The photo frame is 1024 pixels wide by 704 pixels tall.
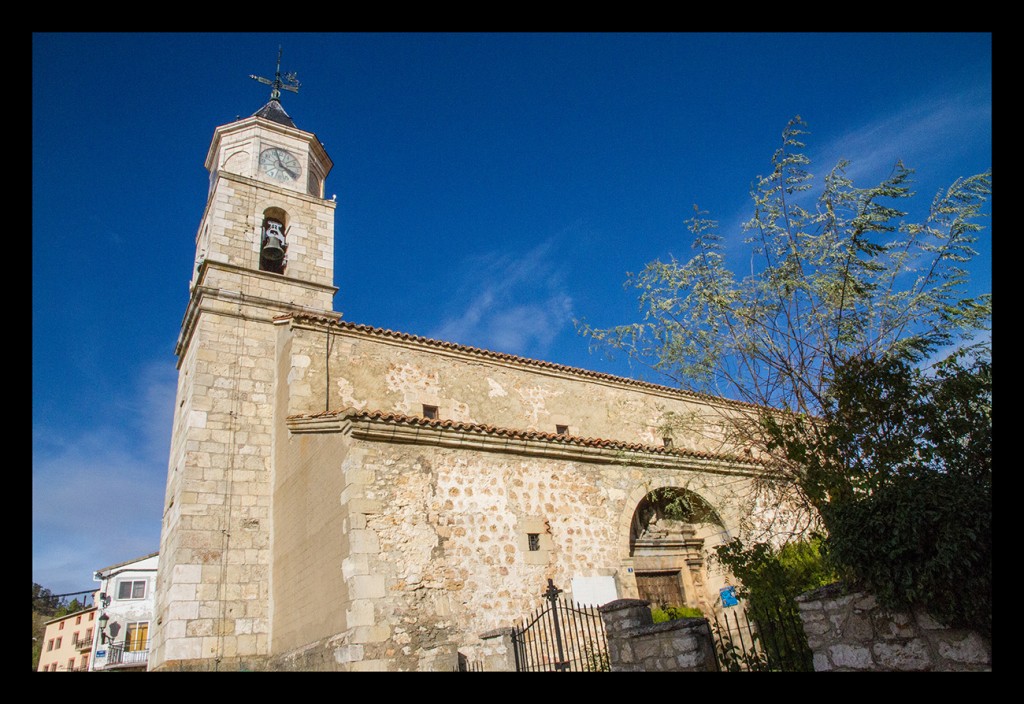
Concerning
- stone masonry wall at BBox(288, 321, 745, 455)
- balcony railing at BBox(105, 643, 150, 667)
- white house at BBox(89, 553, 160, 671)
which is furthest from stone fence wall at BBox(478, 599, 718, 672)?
balcony railing at BBox(105, 643, 150, 667)

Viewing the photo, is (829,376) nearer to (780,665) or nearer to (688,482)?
(780,665)

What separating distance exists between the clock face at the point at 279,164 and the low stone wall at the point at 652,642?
1389cm

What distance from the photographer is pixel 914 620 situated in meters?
5.12

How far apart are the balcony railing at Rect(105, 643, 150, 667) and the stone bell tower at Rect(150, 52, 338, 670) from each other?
24147 millimetres

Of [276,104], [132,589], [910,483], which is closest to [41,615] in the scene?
[132,589]

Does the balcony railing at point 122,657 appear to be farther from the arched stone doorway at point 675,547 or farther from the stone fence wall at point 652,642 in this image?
the stone fence wall at point 652,642

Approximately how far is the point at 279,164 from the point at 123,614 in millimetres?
27804

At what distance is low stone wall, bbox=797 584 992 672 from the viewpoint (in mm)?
4836

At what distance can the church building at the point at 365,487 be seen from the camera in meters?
8.97

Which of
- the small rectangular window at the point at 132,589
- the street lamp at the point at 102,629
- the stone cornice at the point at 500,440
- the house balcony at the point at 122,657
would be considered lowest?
the house balcony at the point at 122,657

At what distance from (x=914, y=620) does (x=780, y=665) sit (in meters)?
1.95

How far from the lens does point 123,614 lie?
31.8 metres

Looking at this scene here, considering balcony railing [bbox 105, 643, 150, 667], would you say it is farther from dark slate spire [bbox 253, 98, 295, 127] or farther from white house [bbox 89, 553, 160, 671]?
dark slate spire [bbox 253, 98, 295, 127]

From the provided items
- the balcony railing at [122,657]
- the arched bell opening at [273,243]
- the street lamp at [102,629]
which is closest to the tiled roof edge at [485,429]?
the arched bell opening at [273,243]
